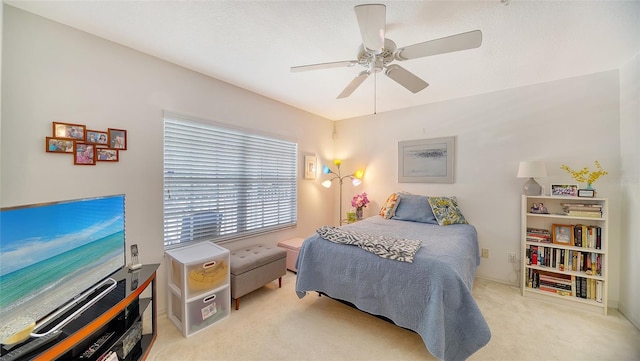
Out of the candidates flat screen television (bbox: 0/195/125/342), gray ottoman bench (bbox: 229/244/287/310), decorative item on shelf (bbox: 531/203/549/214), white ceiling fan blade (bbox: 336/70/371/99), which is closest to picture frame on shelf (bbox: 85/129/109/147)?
flat screen television (bbox: 0/195/125/342)

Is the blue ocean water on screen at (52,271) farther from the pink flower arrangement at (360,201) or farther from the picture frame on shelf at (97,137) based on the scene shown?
the pink flower arrangement at (360,201)

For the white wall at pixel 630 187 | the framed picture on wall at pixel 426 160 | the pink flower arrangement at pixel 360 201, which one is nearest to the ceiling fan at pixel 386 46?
the framed picture on wall at pixel 426 160

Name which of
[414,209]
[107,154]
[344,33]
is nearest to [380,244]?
[414,209]

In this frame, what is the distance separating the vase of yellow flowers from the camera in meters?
2.32

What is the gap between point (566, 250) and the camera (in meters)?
2.39

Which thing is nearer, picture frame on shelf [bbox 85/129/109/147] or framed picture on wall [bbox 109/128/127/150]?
picture frame on shelf [bbox 85/129/109/147]

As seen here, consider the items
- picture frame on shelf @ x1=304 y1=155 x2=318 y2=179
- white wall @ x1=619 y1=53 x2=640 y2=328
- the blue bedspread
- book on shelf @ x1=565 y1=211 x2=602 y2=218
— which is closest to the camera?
the blue bedspread

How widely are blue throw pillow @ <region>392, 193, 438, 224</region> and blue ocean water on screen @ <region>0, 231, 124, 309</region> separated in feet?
9.97

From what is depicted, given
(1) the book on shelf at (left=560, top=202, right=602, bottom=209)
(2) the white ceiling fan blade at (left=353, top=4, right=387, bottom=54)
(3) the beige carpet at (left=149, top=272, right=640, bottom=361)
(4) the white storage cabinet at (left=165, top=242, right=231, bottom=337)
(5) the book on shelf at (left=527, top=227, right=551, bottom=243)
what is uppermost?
(2) the white ceiling fan blade at (left=353, top=4, right=387, bottom=54)

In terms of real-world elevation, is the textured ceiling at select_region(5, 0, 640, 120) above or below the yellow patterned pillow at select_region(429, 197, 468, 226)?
above

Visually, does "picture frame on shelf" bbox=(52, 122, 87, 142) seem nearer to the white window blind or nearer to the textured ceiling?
the white window blind

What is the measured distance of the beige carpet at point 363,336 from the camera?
1.70 metres

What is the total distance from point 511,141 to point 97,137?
14.0 ft

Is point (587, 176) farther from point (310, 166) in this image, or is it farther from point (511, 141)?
point (310, 166)
